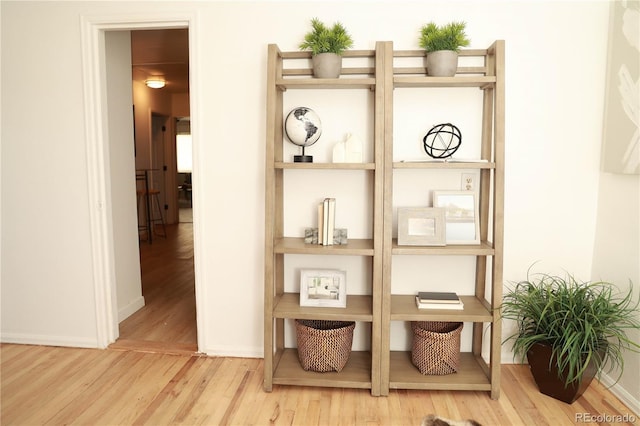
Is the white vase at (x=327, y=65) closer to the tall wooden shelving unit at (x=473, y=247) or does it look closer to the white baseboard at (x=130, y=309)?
the tall wooden shelving unit at (x=473, y=247)

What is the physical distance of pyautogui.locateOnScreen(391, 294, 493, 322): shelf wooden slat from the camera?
7.50 feet

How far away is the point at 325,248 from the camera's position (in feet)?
7.63

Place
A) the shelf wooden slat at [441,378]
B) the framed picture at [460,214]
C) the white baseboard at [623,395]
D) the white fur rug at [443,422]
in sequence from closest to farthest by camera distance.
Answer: the white fur rug at [443,422]
the white baseboard at [623,395]
the shelf wooden slat at [441,378]
the framed picture at [460,214]

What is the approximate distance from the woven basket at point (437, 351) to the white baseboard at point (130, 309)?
2220 millimetres

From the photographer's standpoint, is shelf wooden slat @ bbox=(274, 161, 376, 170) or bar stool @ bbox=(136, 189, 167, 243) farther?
bar stool @ bbox=(136, 189, 167, 243)

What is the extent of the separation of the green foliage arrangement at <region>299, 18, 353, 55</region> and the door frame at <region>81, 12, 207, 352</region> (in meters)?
0.73

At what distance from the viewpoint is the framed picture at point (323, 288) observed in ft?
8.04

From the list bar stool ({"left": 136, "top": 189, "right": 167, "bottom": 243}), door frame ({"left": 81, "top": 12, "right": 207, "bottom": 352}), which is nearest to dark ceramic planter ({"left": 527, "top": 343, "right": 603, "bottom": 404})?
door frame ({"left": 81, "top": 12, "right": 207, "bottom": 352})

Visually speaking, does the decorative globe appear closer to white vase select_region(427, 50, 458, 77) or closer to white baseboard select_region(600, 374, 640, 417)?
white vase select_region(427, 50, 458, 77)

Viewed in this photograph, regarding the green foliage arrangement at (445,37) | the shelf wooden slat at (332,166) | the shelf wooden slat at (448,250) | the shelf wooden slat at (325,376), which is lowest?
the shelf wooden slat at (325,376)

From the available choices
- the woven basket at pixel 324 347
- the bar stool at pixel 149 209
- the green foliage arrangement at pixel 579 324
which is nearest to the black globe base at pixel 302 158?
the woven basket at pixel 324 347

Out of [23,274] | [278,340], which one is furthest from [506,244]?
[23,274]

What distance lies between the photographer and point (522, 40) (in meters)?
2.48

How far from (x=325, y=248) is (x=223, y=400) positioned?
36.7 inches
